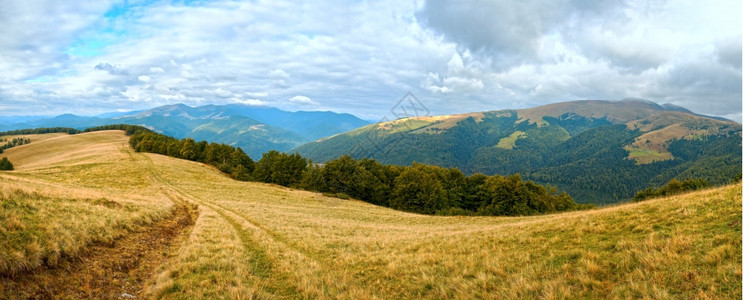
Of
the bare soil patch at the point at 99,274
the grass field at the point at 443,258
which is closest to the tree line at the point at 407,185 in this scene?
the grass field at the point at 443,258

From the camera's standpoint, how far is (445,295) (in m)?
8.59

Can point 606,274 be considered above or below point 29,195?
below

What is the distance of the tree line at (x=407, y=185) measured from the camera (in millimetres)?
63725

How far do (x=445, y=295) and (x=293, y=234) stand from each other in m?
12.3

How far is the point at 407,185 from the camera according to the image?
2635 inches

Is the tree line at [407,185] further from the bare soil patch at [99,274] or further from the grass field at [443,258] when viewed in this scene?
the bare soil patch at [99,274]

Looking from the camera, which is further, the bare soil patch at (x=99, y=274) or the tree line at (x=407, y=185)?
the tree line at (x=407, y=185)

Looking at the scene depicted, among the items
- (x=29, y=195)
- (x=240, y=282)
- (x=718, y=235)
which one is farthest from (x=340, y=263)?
(x=29, y=195)

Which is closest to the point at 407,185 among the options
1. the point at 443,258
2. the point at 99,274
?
the point at 443,258

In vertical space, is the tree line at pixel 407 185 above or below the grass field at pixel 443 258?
below

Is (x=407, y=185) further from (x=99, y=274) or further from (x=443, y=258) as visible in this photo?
(x=99, y=274)

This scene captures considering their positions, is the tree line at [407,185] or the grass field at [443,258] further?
the tree line at [407,185]

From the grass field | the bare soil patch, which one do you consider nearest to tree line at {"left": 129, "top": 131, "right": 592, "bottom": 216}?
the grass field

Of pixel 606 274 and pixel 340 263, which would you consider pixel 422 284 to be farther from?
pixel 606 274
